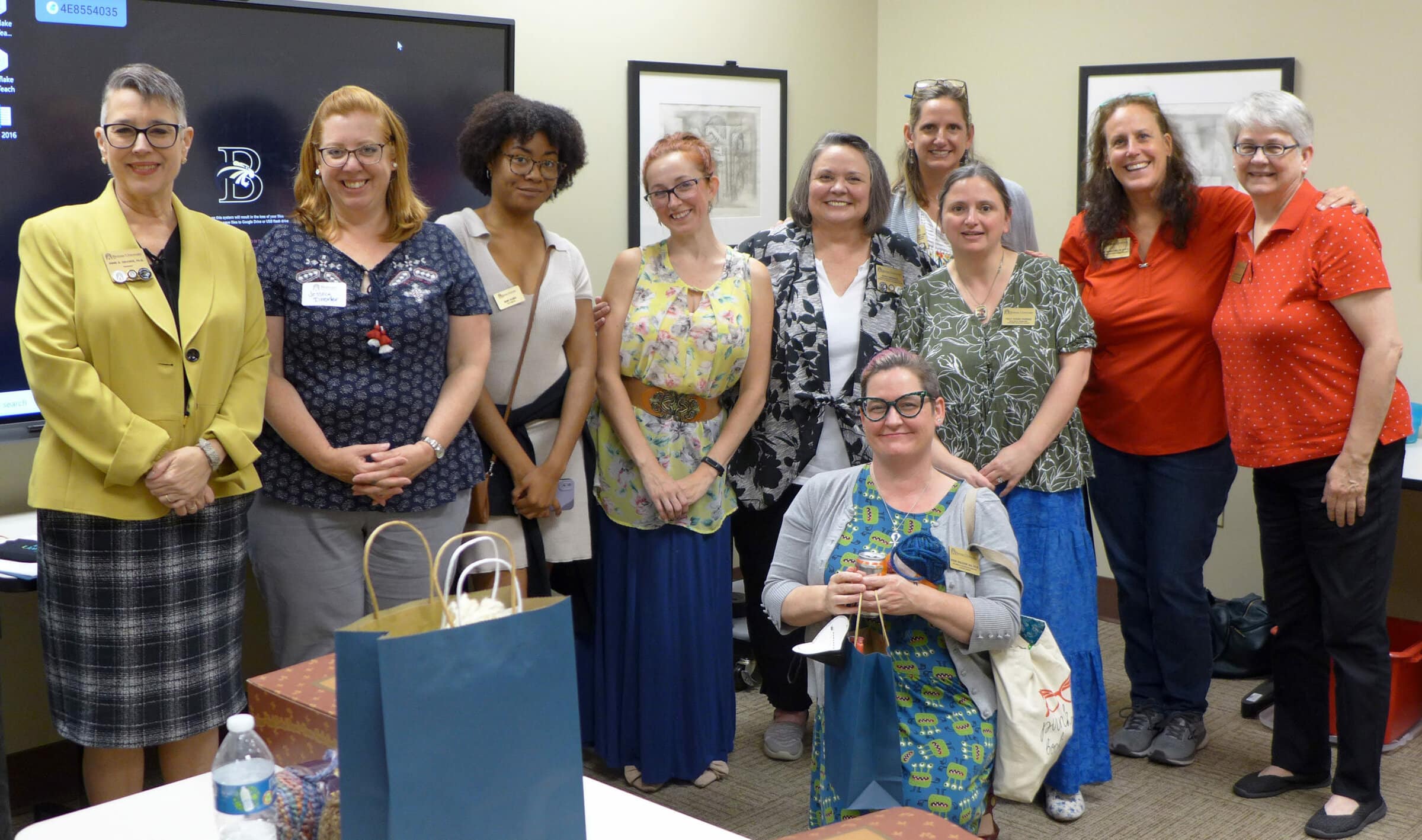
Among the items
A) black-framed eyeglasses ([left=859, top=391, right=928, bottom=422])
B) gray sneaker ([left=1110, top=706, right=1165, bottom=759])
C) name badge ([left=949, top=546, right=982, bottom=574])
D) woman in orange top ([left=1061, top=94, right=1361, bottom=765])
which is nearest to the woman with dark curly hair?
black-framed eyeglasses ([left=859, top=391, right=928, bottom=422])

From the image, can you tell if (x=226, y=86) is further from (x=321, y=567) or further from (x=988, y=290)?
(x=988, y=290)

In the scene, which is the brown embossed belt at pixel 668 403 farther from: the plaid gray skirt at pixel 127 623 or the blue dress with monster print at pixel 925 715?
the plaid gray skirt at pixel 127 623

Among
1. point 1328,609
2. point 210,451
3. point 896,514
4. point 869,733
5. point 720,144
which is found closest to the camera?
point 869,733

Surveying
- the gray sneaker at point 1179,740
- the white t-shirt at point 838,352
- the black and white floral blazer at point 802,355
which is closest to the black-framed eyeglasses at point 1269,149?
the black and white floral blazer at point 802,355

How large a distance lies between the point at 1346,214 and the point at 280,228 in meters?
2.37

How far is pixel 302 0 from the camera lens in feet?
10.8

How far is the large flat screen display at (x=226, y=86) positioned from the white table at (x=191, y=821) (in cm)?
170

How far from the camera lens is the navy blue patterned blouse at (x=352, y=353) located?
2.57 meters

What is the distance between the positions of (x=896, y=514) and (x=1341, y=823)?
4.74 feet

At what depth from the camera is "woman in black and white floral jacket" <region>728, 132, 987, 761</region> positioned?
3.25 m

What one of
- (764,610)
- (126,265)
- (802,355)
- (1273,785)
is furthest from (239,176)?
(1273,785)

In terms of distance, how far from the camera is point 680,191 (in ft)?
10.2

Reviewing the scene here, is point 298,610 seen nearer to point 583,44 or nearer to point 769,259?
point 769,259

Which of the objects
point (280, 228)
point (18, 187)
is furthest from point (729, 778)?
point (18, 187)
